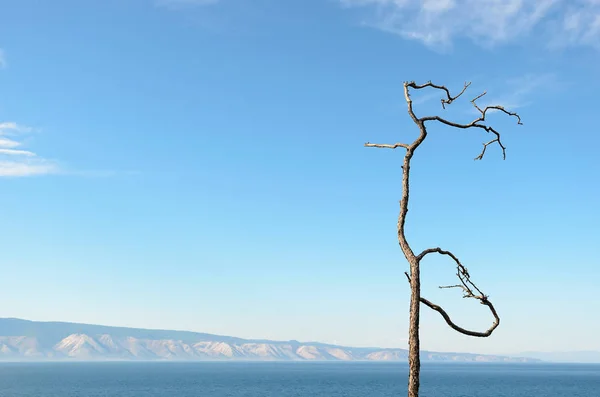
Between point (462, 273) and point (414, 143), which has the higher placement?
point (414, 143)

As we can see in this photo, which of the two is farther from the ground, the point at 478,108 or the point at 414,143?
the point at 478,108

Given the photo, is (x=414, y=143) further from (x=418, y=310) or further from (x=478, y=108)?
(x=418, y=310)

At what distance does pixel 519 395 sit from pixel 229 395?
85.7 m

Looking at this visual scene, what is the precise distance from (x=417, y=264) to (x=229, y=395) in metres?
189

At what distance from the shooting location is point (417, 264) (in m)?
8.08

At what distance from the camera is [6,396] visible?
199 m

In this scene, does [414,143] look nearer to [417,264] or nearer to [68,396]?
[417,264]

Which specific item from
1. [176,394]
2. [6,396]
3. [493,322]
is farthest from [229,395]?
[493,322]

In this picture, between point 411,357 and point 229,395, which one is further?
point 229,395

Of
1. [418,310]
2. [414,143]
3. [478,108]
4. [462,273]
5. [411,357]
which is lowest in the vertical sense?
[411,357]

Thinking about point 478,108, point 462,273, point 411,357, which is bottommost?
point 411,357

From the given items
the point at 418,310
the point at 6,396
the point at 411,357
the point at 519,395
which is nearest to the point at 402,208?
the point at 418,310

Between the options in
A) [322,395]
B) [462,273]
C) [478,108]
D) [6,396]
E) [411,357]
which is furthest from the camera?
[6,396]

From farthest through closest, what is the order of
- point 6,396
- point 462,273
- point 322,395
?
point 6,396 → point 322,395 → point 462,273
